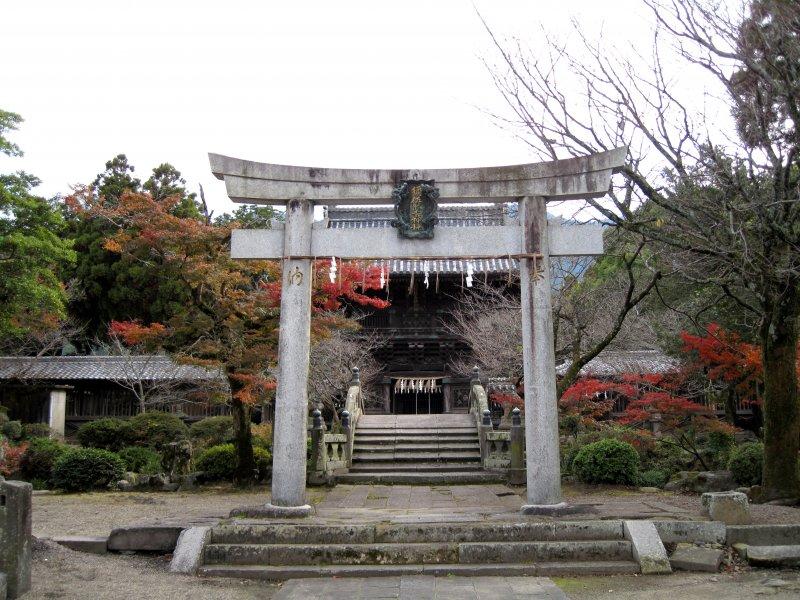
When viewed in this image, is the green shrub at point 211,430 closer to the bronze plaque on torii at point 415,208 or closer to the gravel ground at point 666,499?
the gravel ground at point 666,499

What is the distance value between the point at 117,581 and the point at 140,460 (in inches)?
448

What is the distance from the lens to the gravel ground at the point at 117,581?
6.41m

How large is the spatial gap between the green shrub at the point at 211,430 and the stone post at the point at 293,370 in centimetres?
1164

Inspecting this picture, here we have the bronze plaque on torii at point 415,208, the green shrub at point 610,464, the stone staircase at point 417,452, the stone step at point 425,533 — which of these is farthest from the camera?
the stone staircase at point 417,452

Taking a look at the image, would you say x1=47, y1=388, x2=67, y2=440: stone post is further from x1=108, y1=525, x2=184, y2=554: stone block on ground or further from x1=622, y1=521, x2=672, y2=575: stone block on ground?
x1=622, y1=521, x2=672, y2=575: stone block on ground

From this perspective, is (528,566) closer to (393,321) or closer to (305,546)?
(305,546)

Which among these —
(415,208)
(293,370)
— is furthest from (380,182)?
(293,370)

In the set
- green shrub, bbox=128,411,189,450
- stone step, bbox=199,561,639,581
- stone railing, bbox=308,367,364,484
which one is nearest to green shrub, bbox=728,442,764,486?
stone step, bbox=199,561,639,581

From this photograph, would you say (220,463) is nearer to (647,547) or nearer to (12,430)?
(12,430)

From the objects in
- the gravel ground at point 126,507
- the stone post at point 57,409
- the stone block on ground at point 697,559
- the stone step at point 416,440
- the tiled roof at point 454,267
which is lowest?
the gravel ground at point 126,507

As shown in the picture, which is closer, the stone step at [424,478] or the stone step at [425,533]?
the stone step at [425,533]

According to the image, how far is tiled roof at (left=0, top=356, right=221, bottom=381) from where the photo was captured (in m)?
24.1

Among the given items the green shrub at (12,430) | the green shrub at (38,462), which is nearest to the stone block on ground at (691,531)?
the green shrub at (38,462)

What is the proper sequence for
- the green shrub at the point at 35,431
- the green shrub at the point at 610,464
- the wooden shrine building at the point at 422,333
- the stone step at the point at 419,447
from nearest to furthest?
the green shrub at the point at 610,464 → the stone step at the point at 419,447 → the green shrub at the point at 35,431 → the wooden shrine building at the point at 422,333
